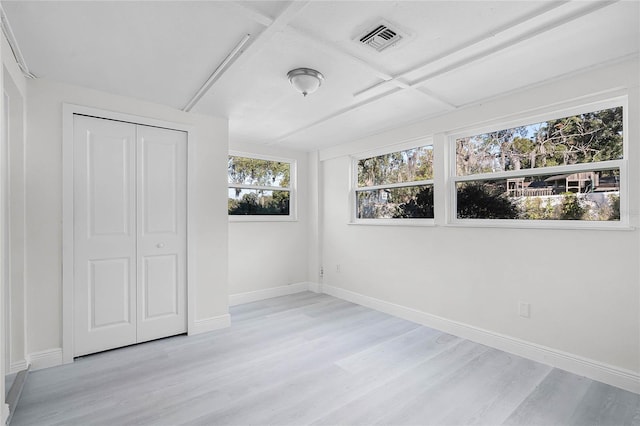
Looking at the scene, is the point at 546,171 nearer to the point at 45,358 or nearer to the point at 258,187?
the point at 258,187

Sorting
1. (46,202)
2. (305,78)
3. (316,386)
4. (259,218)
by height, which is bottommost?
(316,386)

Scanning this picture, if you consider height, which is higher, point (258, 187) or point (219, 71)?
point (219, 71)

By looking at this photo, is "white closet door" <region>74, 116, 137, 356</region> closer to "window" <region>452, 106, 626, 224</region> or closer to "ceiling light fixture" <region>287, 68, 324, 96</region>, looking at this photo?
"ceiling light fixture" <region>287, 68, 324, 96</region>

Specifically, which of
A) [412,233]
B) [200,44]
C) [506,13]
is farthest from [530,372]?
[200,44]

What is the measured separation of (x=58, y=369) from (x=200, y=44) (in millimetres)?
2688

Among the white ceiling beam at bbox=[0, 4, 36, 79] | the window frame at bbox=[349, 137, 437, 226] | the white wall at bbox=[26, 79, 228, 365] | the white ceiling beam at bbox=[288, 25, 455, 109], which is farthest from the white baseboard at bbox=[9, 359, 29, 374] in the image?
the window frame at bbox=[349, 137, 437, 226]

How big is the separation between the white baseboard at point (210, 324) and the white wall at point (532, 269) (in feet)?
6.02

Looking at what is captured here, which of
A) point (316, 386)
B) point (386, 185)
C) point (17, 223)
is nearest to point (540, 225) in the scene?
point (386, 185)

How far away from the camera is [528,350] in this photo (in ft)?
8.91

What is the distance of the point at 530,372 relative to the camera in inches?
97.5

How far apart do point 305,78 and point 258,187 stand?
2509mm

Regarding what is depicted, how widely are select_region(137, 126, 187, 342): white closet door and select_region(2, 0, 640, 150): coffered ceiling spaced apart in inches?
18.2

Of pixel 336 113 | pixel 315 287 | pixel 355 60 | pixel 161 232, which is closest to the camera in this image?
pixel 355 60

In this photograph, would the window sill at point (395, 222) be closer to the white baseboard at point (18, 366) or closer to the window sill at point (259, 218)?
the window sill at point (259, 218)
